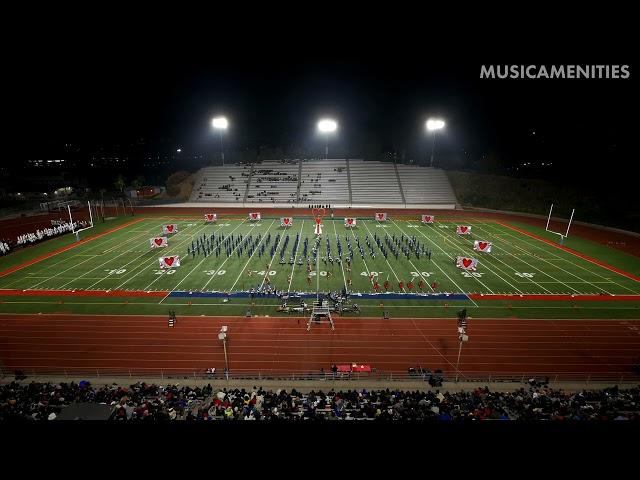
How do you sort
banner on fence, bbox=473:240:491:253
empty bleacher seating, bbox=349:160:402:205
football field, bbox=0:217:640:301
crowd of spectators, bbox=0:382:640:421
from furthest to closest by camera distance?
1. empty bleacher seating, bbox=349:160:402:205
2. banner on fence, bbox=473:240:491:253
3. football field, bbox=0:217:640:301
4. crowd of spectators, bbox=0:382:640:421

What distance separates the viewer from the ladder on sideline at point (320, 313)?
2091cm

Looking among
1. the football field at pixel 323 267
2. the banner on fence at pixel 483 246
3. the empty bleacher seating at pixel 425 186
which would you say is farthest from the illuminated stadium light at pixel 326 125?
the banner on fence at pixel 483 246

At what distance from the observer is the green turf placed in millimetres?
22953

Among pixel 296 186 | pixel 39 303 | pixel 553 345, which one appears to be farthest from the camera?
pixel 296 186

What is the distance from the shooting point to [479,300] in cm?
2402

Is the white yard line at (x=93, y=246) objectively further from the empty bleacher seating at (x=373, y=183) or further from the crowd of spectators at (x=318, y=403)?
the empty bleacher seating at (x=373, y=183)

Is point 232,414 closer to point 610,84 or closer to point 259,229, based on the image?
point 259,229

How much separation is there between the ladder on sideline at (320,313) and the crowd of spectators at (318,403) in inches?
266

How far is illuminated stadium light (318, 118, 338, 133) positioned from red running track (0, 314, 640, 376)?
60329 mm

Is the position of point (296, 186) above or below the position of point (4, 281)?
above

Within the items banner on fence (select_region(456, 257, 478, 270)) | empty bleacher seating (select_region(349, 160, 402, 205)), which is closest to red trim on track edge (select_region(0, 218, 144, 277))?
banner on fence (select_region(456, 257, 478, 270))

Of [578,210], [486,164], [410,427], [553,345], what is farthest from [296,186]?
[410,427]

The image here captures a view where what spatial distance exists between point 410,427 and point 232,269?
28.5 metres

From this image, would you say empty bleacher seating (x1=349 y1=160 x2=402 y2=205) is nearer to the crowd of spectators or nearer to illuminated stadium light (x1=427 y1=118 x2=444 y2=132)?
illuminated stadium light (x1=427 y1=118 x2=444 y2=132)
